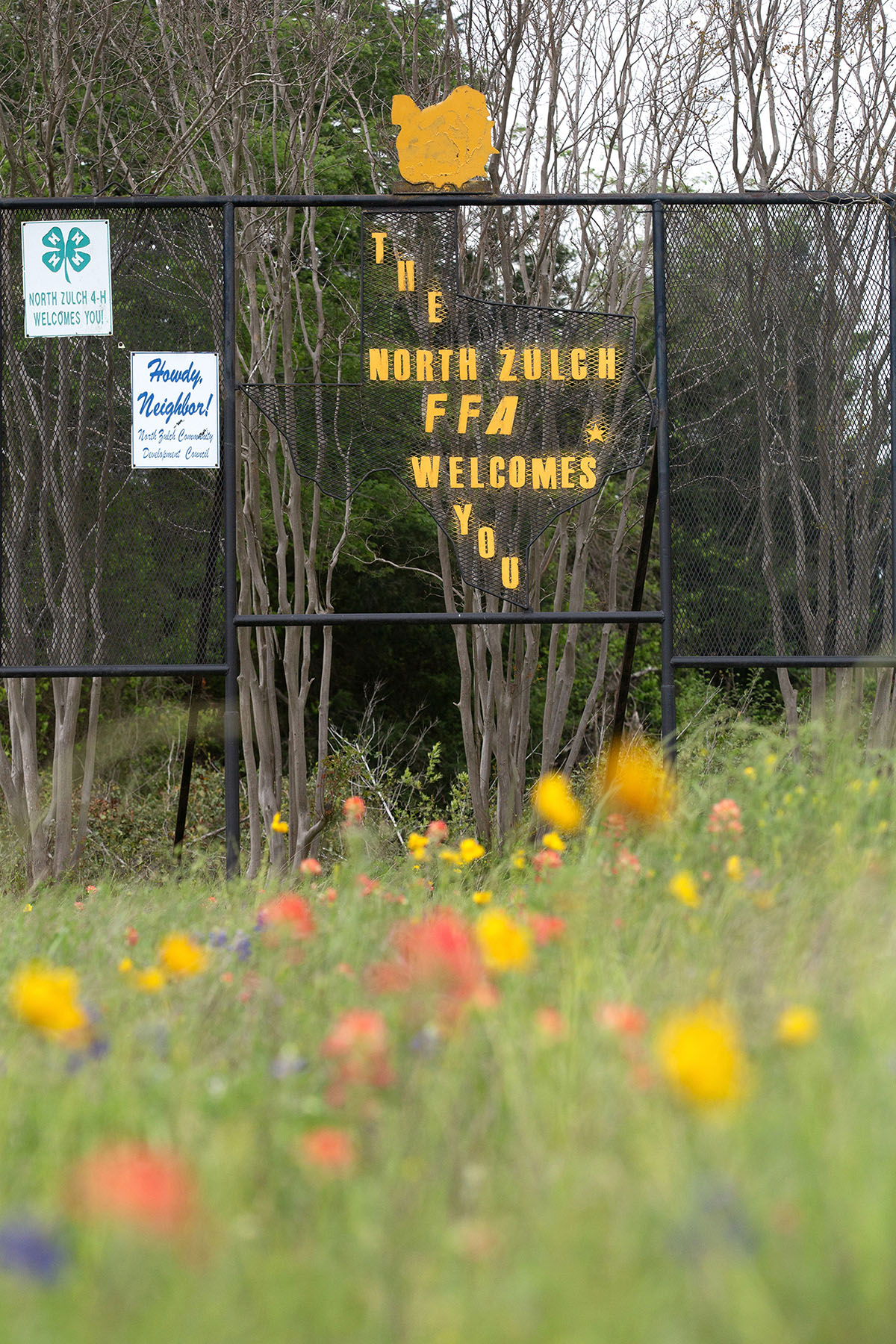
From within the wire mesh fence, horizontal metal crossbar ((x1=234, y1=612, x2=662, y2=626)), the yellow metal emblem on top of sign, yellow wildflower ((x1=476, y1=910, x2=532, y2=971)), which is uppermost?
the yellow metal emblem on top of sign

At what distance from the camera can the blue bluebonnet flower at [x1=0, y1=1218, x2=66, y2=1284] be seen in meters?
1.05

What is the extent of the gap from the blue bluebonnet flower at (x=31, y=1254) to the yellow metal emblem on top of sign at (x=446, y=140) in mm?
4325

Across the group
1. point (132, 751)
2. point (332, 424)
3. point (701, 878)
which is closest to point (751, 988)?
point (701, 878)

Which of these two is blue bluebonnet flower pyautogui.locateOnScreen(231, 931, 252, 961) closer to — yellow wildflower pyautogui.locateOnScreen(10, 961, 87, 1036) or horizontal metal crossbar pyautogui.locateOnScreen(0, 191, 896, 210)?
yellow wildflower pyautogui.locateOnScreen(10, 961, 87, 1036)

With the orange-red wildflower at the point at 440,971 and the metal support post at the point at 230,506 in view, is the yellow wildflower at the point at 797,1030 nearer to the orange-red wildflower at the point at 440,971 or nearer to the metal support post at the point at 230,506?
the orange-red wildflower at the point at 440,971

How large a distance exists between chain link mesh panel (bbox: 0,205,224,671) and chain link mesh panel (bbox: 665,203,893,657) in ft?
5.90

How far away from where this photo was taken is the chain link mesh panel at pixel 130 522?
188 inches

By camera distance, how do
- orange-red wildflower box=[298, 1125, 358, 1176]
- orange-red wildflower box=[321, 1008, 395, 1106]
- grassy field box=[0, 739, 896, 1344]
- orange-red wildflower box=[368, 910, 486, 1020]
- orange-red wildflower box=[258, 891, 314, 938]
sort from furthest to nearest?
orange-red wildflower box=[258, 891, 314, 938], orange-red wildflower box=[368, 910, 486, 1020], orange-red wildflower box=[321, 1008, 395, 1106], orange-red wildflower box=[298, 1125, 358, 1176], grassy field box=[0, 739, 896, 1344]

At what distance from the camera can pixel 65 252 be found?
4.76 metres

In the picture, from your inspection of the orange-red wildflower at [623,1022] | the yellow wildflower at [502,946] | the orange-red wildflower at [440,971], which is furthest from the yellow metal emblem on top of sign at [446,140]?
the orange-red wildflower at [623,1022]

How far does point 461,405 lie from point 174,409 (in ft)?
3.55

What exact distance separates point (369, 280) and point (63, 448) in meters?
1.41

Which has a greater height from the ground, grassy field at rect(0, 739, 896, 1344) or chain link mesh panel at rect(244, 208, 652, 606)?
chain link mesh panel at rect(244, 208, 652, 606)

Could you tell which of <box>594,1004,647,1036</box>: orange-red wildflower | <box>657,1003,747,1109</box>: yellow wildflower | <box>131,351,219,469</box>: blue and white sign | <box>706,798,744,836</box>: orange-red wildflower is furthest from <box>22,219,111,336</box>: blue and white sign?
<box>657,1003,747,1109</box>: yellow wildflower
